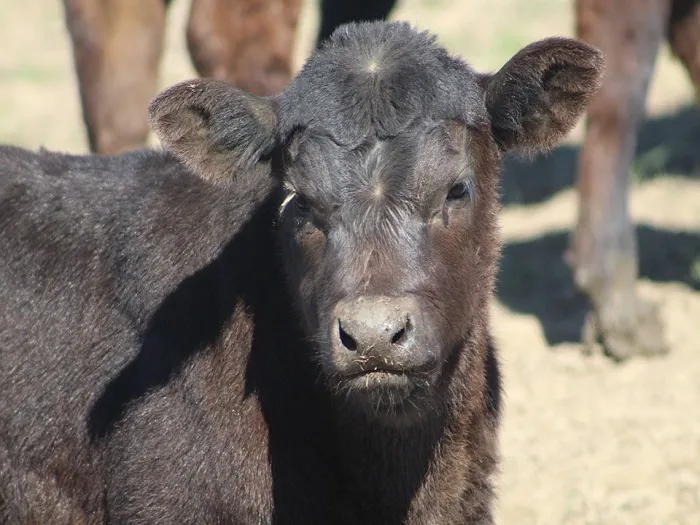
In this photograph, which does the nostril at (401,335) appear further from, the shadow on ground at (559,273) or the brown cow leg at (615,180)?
the shadow on ground at (559,273)

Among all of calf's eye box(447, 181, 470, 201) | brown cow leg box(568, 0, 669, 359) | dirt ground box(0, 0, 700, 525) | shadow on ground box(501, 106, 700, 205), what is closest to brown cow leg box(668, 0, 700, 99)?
brown cow leg box(568, 0, 669, 359)

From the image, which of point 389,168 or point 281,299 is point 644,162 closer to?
point 281,299

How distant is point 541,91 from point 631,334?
431 cm

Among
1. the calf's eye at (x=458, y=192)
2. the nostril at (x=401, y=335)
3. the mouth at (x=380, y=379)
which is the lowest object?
the mouth at (x=380, y=379)

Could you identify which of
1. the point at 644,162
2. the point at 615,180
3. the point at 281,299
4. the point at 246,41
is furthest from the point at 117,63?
the point at 644,162

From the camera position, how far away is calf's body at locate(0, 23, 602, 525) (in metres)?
4.95

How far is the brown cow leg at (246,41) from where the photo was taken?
29.1ft

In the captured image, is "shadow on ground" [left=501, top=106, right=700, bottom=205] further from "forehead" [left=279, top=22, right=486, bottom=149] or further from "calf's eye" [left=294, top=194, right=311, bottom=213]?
"calf's eye" [left=294, top=194, right=311, bottom=213]

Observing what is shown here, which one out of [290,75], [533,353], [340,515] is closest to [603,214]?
[533,353]

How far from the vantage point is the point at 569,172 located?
13289 mm

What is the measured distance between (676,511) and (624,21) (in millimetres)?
3759

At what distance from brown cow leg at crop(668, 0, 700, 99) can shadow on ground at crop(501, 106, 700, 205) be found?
2410mm

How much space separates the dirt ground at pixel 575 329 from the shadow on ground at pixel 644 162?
0.02 m

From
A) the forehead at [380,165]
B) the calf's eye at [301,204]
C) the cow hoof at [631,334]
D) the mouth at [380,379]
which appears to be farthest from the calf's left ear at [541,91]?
the cow hoof at [631,334]
